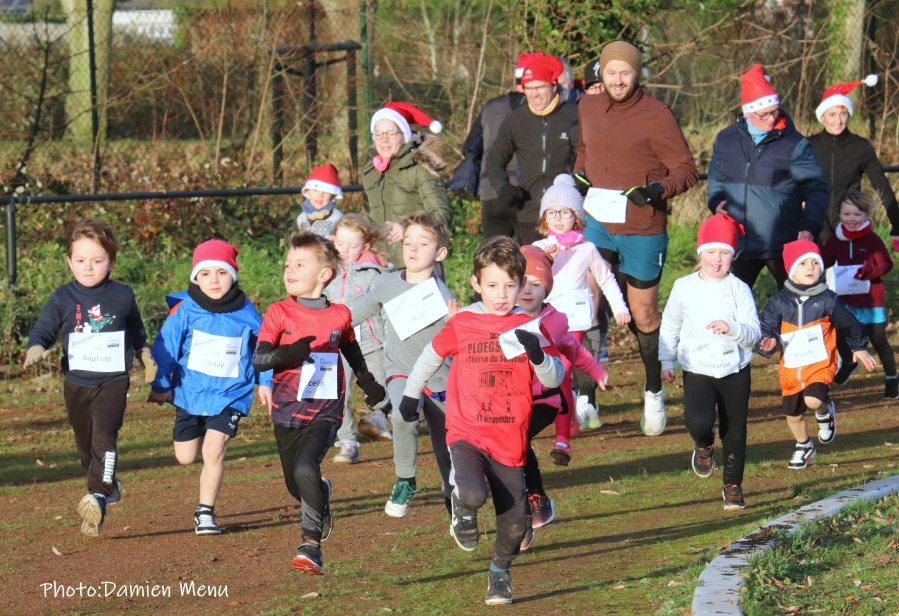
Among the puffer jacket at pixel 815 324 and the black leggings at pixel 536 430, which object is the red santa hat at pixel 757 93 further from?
the black leggings at pixel 536 430

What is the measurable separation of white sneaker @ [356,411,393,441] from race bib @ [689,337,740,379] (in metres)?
2.42

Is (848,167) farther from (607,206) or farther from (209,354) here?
(209,354)

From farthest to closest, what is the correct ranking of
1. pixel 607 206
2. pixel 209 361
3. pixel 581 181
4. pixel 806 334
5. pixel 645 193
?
pixel 581 181
pixel 607 206
pixel 645 193
pixel 806 334
pixel 209 361

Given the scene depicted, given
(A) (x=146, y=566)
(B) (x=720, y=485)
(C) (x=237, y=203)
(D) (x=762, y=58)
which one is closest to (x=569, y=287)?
(B) (x=720, y=485)

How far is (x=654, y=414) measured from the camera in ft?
28.4

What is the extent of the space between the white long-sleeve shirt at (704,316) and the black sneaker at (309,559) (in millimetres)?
2512

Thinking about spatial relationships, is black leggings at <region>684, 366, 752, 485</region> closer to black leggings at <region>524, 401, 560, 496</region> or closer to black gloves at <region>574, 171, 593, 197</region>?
black leggings at <region>524, 401, 560, 496</region>

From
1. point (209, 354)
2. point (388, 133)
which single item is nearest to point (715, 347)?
point (209, 354)

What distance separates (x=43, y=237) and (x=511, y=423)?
902 cm

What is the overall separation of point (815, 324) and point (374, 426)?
2.94m

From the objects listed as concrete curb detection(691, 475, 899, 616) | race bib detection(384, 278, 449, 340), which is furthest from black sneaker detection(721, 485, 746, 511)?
race bib detection(384, 278, 449, 340)

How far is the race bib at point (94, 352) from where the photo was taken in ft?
21.1

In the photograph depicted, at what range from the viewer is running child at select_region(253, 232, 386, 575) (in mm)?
5574

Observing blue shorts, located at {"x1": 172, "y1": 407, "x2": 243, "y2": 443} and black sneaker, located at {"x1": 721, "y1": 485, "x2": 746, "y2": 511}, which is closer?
blue shorts, located at {"x1": 172, "y1": 407, "x2": 243, "y2": 443}
